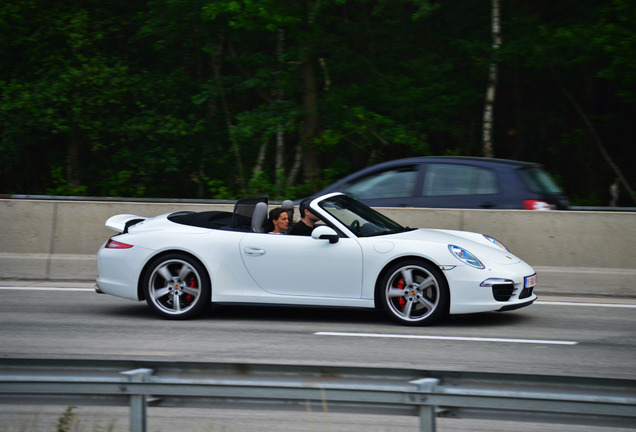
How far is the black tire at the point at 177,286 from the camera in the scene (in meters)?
8.07

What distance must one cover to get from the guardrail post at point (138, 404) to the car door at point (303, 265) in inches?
174

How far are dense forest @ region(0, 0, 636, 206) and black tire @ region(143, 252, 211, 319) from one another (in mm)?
9907

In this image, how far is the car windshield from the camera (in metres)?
8.05

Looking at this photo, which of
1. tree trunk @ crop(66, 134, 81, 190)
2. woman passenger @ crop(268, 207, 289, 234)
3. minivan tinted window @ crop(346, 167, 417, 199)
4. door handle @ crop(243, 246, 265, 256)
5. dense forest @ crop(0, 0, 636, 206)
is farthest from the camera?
tree trunk @ crop(66, 134, 81, 190)

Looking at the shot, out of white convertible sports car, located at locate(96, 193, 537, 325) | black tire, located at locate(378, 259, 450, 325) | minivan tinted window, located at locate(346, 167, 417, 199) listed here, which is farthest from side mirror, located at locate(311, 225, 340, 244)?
minivan tinted window, located at locate(346, 167, 417, 199)

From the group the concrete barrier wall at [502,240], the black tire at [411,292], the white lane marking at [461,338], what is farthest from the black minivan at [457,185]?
the white lane marking at [461,338]

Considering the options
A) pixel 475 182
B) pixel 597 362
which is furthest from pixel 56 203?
pixel 597 362

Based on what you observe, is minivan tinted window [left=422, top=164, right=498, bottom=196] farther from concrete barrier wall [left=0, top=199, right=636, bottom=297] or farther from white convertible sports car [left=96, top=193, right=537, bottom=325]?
white convertible sports car [left=96, top=193, right=537, bottom=325]

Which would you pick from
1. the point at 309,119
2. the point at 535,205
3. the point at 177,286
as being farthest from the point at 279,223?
the point at 309,119

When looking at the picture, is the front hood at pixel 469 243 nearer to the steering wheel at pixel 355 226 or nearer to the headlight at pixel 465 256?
the headlight at pixel 465 256

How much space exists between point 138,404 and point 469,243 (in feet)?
17.0

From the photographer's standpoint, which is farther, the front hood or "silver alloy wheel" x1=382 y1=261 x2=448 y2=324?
the front hood

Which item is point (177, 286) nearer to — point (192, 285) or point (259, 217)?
point (192, 285)

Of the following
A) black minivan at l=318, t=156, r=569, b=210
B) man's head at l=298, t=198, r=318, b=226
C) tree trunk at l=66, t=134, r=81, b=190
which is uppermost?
tree trunk at l=66, t=134, r=81, b=190
